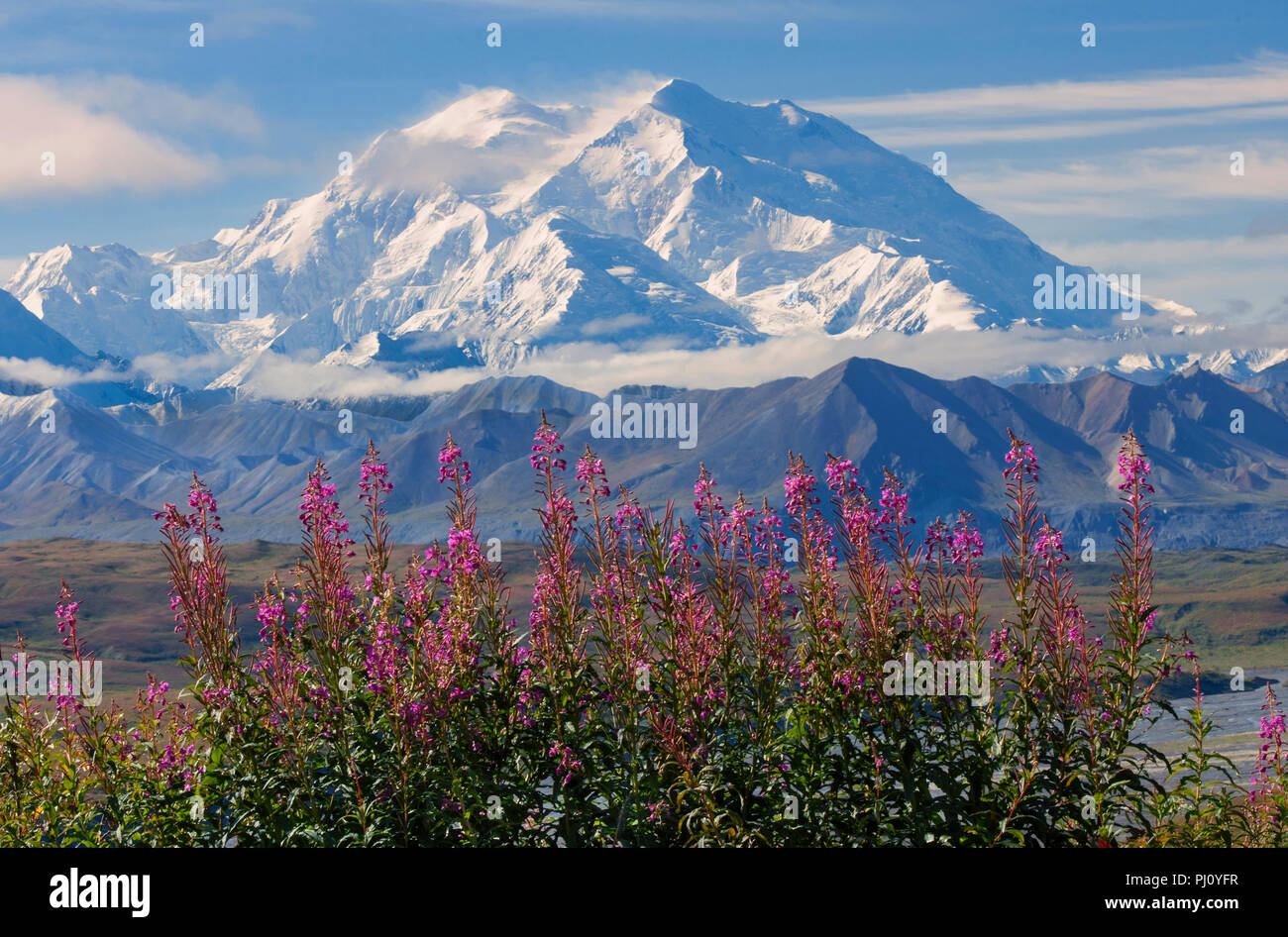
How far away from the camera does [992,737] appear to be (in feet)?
34.1

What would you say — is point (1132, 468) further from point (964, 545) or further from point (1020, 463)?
point (964, 545)

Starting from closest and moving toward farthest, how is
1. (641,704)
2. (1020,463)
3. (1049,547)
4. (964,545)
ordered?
(641,704), (1049,547), (1020,463), (964,545)

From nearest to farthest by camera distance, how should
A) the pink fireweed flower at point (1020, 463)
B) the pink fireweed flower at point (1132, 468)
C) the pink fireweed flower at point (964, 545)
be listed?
the pink fireweed flower at point (1132, 468) < the pink fireweed flower at point (1020, 463) < the pink fireweed flower at point (964, 545)

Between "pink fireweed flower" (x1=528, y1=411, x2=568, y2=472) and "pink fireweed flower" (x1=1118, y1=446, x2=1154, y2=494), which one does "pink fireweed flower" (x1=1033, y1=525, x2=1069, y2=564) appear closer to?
"pink fireweed flower" (x1=1118, y1=446, x2=1154, y2=494)

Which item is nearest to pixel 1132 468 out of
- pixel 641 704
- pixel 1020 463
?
pixel 1020 463

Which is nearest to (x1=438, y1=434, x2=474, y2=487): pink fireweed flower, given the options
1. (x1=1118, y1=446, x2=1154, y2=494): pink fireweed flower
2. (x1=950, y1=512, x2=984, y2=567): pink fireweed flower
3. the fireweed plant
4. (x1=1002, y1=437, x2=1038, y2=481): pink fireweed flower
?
the fireweed plant

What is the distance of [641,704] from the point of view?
418 inches

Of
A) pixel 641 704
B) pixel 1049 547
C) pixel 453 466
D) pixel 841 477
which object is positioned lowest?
pixel 641 704

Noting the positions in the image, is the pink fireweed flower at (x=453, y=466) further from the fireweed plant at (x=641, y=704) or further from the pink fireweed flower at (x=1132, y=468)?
the pink fireweed flower at (x=1132, y=468)

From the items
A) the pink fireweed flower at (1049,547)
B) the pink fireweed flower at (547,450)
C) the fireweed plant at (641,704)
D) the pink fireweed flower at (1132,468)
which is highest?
the pink fireweed flower at (547,450)

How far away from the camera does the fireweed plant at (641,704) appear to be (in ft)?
32.7

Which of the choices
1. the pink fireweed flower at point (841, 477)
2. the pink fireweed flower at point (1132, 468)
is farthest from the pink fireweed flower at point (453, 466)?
A: the pink fireweed flower at point (1132, 468)
